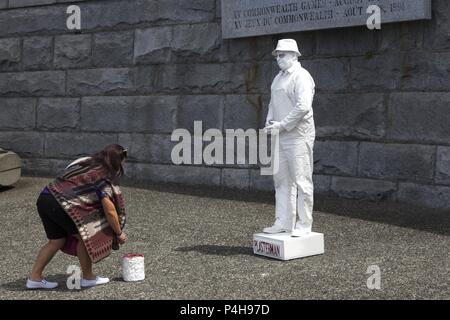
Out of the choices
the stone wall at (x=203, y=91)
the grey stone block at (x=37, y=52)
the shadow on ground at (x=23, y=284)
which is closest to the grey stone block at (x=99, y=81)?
the stone wall at (x=203, y=91)

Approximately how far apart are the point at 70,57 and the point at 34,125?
4.69 feet

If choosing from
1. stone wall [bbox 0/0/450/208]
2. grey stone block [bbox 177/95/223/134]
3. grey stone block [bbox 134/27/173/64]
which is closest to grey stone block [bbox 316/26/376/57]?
stone wall [bbox 0/0/450/208]

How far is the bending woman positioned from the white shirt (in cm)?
165

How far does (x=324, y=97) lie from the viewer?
907cm

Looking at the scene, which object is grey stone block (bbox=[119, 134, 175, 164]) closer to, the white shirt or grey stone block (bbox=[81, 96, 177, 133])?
grey stone block (bbox=[81, 96, 177, 133])

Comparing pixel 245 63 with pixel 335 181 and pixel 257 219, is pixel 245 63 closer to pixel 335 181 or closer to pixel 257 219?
pixel 335 181

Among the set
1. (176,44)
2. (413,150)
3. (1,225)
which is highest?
(176,44)

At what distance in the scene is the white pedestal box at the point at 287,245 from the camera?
6086 mm

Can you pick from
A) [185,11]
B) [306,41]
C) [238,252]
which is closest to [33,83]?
[185,11]

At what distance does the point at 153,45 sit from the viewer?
10.6 metres

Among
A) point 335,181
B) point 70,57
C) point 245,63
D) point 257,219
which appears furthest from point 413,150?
point 70,57

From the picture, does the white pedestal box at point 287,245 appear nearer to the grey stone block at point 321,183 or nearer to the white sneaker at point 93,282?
the white sneaker at point 93,282

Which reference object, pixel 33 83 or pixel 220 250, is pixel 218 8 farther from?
pixel 220 250

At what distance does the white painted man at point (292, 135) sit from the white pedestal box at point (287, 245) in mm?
87
